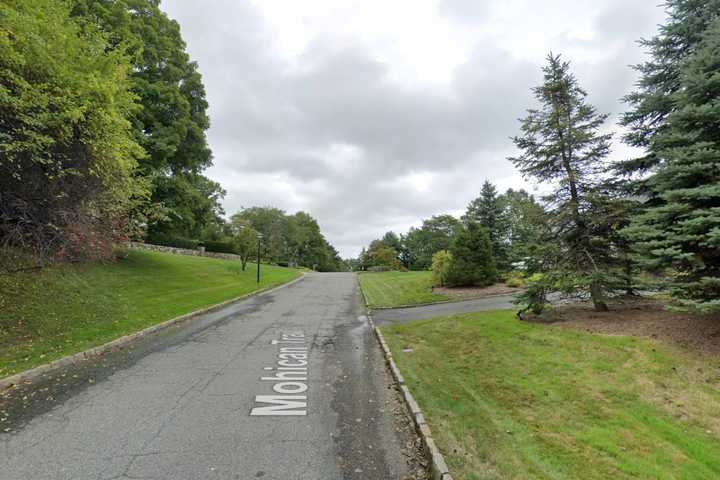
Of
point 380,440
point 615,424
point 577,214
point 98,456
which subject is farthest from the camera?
point 577,214

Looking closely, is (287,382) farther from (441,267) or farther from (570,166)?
(441,267)

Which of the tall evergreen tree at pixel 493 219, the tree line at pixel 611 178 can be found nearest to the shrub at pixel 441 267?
the tall evergreen tree at pixel 493 219

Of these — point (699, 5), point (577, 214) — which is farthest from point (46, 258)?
point (699, 5)

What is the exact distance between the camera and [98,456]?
3.43 m

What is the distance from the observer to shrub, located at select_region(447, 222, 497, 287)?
1781 cm

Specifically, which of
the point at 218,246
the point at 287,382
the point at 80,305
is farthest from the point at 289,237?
the point at 287,382

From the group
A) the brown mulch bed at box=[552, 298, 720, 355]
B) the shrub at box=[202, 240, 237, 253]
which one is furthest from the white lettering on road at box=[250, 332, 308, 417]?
the shrub at box=[202, 240, 237, 253]

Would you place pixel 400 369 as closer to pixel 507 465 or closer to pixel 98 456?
pixel 507 465

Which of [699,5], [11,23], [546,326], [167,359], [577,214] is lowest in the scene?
[167,359]

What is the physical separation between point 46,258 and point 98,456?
24.4ft

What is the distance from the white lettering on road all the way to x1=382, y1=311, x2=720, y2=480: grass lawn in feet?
6.35

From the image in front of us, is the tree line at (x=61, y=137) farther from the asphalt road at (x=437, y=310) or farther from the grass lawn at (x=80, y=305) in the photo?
the asphalt road at (x=437, y=310)

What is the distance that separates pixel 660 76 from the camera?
962 centimetres

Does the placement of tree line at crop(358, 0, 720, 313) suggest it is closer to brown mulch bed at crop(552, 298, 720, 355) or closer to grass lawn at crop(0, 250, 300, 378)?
brown mulch bed at crop(552, 298, 720, 355)
